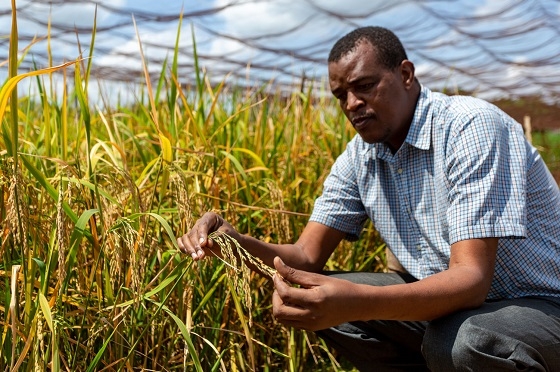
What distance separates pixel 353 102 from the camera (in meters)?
1.94

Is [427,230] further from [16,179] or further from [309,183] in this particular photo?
[16,179]

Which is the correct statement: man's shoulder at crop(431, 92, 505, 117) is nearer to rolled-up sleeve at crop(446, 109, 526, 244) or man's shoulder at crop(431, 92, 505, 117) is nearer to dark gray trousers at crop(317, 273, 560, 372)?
rolled-up sleeve at crop(446, 109, 526, 244)

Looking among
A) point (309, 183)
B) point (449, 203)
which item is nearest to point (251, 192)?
point (309, 183)

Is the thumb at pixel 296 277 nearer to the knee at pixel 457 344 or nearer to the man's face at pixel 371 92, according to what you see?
the knee at pixel 457 344

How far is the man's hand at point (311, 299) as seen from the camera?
1413mm

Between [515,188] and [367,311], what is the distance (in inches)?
20.4

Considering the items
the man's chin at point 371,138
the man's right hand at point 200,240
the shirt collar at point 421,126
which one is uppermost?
the shirt collar at point 421,126

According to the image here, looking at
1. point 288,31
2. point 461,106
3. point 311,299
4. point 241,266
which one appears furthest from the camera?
point 288,31

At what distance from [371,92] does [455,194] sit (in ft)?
1.22

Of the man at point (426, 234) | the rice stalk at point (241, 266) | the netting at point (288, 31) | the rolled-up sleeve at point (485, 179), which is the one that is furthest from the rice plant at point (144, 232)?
the netting at point (288, 31)

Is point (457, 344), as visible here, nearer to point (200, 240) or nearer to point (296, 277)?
point (296, 277)

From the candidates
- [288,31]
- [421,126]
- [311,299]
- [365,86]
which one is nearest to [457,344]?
[311,299]

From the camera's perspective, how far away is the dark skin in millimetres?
1440

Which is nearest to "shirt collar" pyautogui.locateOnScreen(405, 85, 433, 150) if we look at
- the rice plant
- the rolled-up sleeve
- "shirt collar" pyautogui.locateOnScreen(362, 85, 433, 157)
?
"shirt collar" pyautogui.locateOnScreen(362, 85, 433, 157)
